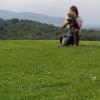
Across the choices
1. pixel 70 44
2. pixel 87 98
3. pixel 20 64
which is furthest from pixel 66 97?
pixel 70 44

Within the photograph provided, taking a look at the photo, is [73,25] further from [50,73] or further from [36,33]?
[36,33]

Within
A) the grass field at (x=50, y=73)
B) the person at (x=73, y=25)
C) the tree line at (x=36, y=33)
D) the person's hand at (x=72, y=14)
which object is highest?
the person's hand at (x=72, y=14)

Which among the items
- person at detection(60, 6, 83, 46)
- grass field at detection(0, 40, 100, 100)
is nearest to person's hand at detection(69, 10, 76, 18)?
person at detection(60, 6, 83, 46)

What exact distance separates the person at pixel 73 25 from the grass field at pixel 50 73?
1095 mm

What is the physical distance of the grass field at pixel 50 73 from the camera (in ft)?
35.2

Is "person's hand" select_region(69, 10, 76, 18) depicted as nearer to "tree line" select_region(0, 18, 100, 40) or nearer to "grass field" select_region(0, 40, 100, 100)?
"grass field" select_region(0, 40, 100, 100)

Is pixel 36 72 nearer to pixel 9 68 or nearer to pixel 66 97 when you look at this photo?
pixel 9 68

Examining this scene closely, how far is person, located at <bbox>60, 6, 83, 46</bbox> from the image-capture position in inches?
851

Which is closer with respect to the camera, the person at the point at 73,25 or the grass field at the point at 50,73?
the grass field at the point at 50,73

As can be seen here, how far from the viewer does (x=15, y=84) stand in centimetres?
1198

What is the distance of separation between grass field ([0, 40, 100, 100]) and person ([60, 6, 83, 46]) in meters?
1.10

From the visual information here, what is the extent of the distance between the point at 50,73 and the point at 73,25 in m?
8.56

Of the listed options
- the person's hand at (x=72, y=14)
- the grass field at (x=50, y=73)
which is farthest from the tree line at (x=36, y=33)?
the grass field at (x=50, y=73)

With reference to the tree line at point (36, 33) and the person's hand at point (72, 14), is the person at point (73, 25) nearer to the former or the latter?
the person's hand at point (72, 14)
